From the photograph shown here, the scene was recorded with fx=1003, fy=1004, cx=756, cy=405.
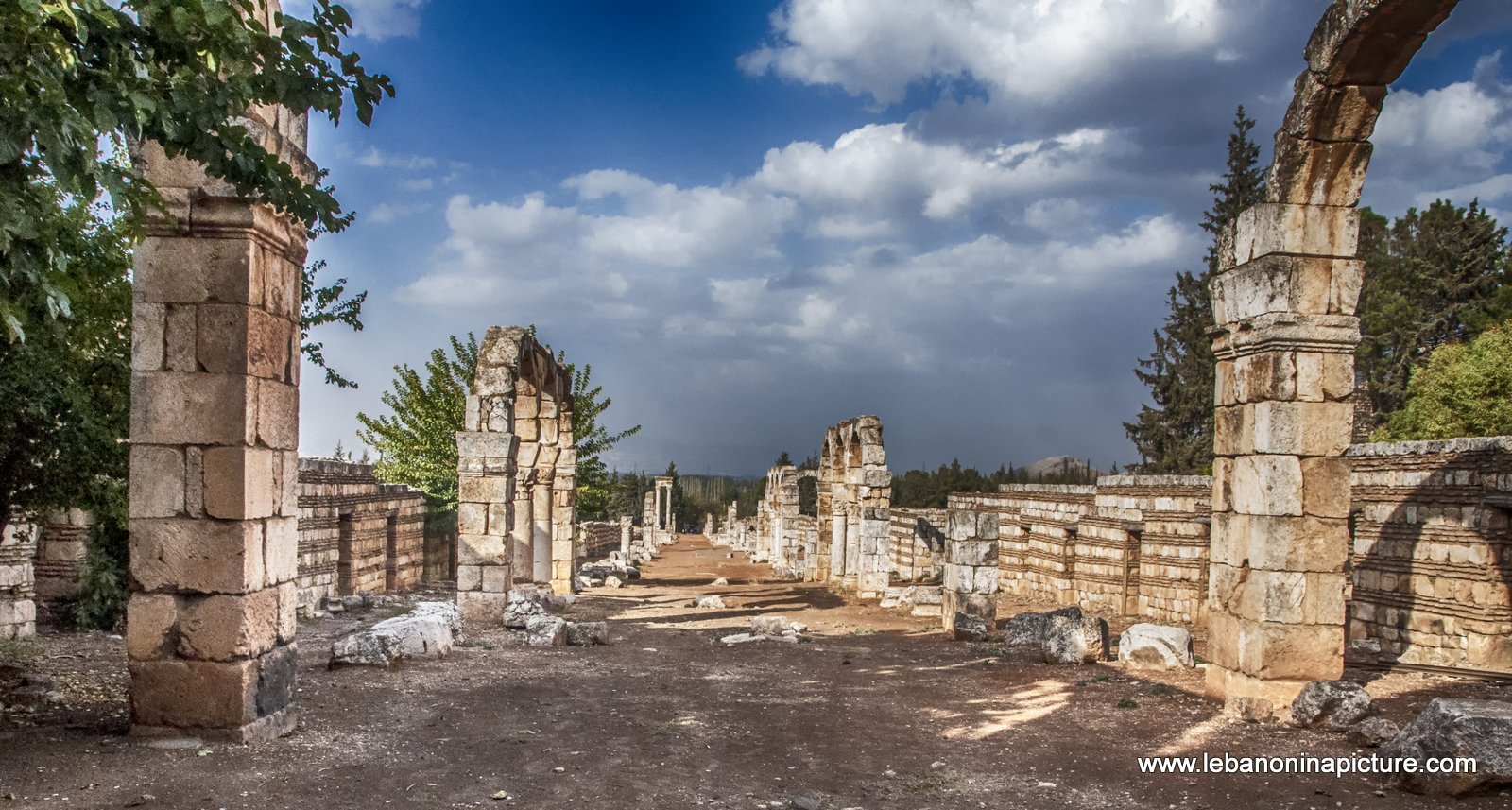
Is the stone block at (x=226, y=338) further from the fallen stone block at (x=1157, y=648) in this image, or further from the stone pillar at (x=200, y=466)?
the fallen stone block at (x=1157, y=648)

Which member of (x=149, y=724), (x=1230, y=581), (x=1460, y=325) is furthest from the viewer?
(x=1460, y=325)

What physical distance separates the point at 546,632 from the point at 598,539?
27324mm

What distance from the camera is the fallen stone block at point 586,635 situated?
12852 millimetres

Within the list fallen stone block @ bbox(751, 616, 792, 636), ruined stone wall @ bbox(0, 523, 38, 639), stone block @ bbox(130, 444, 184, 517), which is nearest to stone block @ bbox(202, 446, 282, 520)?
stone block @ bbox(130, 444, 184, 517)

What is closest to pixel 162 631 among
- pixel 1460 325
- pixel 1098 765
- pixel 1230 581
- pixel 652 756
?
pixel 652 756

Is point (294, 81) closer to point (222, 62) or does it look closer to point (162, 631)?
point (222, 62)

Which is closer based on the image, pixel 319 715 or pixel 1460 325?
pixel 319 715

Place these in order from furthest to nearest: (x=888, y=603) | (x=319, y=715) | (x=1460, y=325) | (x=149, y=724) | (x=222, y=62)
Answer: (x=1460, y=325) → (x=888, y=603) → (x=319, y=715) → (x=149, y=724) → (x=222, y=62)

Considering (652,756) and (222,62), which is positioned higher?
(222,62)

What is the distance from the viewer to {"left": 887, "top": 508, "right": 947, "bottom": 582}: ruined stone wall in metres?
27.3

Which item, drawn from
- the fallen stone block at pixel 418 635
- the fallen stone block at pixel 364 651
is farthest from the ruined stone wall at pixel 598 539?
the fallen stone block at pixel 364 651

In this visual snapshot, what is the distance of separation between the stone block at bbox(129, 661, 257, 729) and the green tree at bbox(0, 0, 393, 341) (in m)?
2.50

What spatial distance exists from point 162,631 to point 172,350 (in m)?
1.83

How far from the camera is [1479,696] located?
28.3 feet
